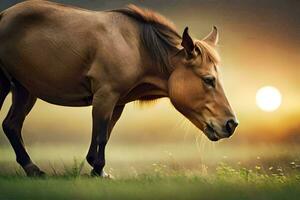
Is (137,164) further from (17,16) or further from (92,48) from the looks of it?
(17,16)

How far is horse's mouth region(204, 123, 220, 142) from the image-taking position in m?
2.81

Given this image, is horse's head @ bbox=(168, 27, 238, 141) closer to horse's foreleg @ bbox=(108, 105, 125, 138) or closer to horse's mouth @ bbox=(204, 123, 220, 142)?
horse's mouth @ bbox=(204, 123, 220, 142)

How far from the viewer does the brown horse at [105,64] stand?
2791 millimetres

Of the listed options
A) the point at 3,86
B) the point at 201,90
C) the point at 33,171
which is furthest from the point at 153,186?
the point at 3,86

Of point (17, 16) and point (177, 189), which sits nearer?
point (177, 189)

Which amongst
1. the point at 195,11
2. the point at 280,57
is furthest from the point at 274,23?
the point at 195,11

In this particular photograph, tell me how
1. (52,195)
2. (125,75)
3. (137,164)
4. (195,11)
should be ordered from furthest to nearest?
(195,11), (137,164), (125,75), (52,195)

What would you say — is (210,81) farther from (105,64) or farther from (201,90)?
(105,64)

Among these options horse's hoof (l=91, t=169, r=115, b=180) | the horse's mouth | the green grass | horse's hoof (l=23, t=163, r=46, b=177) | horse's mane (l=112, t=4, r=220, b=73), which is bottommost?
horse's hoof (l=23, t=163, r=46, b=177)

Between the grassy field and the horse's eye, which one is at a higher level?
the horse's eye

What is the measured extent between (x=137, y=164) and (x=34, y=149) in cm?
51

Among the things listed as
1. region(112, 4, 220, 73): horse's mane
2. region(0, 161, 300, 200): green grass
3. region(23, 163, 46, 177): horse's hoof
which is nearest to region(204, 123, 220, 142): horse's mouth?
region(0, 161, 300, 200): green grass

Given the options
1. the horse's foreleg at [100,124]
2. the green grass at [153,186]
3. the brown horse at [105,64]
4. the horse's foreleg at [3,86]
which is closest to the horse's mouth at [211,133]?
the brown horse at [105,64]

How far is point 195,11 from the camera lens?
327 cm
